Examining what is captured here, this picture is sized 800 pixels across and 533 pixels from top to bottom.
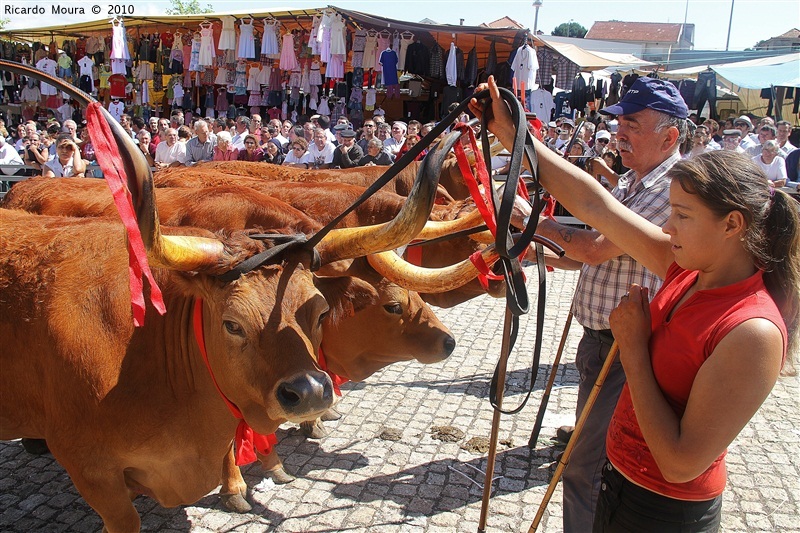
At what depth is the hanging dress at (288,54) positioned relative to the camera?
16453mm

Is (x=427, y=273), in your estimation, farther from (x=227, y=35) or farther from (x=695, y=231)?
(x=227, y=35)

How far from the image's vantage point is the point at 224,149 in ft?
36.7

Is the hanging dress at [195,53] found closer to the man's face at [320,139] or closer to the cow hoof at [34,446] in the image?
the man's face at [320,139]

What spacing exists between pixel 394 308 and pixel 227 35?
47.7 feet

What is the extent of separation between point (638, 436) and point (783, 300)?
66cm

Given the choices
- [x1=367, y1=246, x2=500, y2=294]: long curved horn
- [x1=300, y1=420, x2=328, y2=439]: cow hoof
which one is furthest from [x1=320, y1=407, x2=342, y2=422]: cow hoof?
[x1=367, y1=246, x2=500, y2=294]: long curved horn

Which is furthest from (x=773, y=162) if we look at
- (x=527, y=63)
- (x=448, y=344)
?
(x=448, y=344)

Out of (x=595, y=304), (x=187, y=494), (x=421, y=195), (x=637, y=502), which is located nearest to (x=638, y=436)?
(x=637, y=502)

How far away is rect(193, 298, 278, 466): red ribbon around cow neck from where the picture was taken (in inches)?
123

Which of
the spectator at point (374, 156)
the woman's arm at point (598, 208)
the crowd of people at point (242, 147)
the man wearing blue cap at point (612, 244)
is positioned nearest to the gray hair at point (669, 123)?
the man wearing blue cap at point (612, 244)

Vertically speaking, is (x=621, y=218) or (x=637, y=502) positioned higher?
(x=621, y=218)

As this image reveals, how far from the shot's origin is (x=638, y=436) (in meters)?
2.25

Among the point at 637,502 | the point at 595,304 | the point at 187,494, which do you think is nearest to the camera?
the point at 637,502

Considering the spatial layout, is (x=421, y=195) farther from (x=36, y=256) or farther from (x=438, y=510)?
(x=438, y=510)
